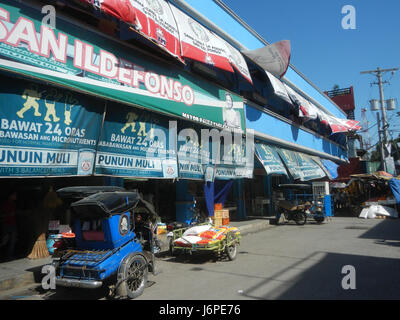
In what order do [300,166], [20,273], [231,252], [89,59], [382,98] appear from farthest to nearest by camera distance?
[382,98]
[300,166]
[231,252]
[89,59]
[20,273]

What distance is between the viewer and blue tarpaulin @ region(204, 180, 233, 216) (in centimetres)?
1122

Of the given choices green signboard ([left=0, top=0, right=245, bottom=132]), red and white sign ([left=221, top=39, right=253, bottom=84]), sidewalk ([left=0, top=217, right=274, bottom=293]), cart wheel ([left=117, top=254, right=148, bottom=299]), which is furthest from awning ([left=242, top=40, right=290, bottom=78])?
sidewalk ([left=0, top=217, right=274, bottom=293])

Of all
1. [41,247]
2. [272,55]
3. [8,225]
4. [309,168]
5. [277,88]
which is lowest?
[41,247]

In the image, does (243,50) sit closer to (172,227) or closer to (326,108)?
(172,227)

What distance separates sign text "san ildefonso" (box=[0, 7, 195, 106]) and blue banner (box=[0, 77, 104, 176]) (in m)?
0.74

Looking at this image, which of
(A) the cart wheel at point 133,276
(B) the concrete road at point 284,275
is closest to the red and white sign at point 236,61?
(B) the concrete road at point 284,275

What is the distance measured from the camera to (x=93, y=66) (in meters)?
7.16

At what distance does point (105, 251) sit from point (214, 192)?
8472mm

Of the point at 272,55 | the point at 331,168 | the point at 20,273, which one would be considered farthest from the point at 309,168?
the point at 20,273

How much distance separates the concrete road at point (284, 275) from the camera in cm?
502

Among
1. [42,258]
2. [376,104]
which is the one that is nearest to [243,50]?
[42,258]

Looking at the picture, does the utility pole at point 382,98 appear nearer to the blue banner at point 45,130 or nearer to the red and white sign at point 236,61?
the red and white sign at point 236,61

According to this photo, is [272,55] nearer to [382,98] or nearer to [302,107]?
[302,107]

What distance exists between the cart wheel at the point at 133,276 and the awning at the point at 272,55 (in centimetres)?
1243
